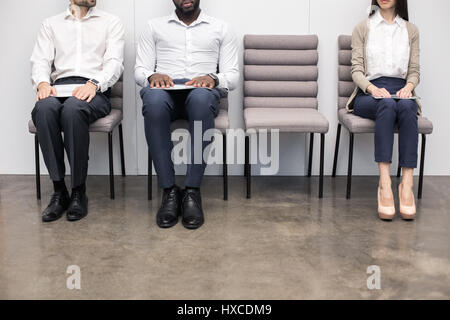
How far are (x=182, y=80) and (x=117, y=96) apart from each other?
1.72 feet

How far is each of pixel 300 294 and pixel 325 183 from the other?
1.72 metres

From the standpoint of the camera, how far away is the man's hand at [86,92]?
10.2 feet

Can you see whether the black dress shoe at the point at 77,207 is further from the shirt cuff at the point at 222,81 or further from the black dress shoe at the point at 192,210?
the shirt cuff at the point at 222,81

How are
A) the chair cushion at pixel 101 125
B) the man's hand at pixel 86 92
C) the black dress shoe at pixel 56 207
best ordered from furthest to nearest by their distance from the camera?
the chair cushion at pixel 101 125, the man's hand at pixel 86 92, the black dress shoe at pixel 56 207

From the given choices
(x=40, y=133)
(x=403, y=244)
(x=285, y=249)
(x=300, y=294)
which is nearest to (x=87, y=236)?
(x=40, y=133)

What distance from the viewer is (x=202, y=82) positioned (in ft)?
10.3

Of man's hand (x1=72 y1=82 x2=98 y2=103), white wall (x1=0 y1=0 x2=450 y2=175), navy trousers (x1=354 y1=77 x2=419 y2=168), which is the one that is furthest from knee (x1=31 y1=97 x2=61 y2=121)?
navy trousers (x1=354 y1=77 x2=419 y2=168)

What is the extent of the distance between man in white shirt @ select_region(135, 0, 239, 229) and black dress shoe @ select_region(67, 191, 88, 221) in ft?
1.44

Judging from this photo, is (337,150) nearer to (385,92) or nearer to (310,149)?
(310,149)

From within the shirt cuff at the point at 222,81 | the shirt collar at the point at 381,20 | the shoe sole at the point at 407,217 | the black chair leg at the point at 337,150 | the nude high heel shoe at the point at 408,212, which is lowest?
the shoe sole at the point at 407,217

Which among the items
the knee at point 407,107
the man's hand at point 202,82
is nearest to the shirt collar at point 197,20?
the man's hand at point 202,82

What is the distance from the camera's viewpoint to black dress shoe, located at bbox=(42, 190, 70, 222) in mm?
2969

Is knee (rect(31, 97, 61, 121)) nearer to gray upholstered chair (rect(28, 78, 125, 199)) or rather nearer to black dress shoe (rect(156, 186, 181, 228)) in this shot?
gray upholstered chair (rect(28, 78, 125, 199))

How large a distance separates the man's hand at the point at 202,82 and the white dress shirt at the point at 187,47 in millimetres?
213
